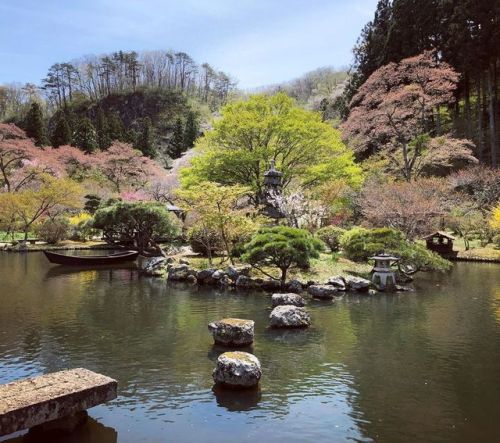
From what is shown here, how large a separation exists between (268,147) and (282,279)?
13550mm

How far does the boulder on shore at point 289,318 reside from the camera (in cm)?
1180

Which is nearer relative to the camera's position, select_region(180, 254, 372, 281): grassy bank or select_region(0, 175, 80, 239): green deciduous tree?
select_region(180, 254, 372, 281): grassy bank

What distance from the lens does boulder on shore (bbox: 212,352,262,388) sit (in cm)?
786

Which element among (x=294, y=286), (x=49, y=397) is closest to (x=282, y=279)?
(x=294, y=286)

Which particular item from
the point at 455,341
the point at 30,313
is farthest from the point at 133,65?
the point at 455,341

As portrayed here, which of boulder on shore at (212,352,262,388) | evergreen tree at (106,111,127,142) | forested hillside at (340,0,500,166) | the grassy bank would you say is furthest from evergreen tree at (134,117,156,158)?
boulder on shore at (212,352,262,388)

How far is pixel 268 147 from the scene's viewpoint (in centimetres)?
2891

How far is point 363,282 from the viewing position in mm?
16891

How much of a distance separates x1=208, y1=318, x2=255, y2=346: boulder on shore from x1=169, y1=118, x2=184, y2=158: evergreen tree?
5769cm

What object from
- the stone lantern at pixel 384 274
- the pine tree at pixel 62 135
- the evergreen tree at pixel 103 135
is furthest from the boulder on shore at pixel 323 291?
the evergreen tree at pixel 103 135

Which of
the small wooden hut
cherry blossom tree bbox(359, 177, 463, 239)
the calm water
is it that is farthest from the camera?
the small wooden hut

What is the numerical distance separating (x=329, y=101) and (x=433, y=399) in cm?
5817

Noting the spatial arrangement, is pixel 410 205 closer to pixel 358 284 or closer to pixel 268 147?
pixel 358 284

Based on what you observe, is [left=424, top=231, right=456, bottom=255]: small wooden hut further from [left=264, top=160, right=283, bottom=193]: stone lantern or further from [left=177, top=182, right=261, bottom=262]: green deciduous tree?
[left=177, top=182, right=261, bottom=262]: green deciduous tree
